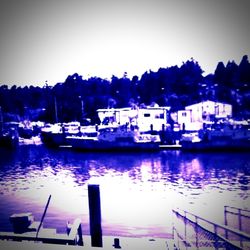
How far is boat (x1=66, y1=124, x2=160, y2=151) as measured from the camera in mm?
19484

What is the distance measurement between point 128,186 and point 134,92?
A: 895 cm

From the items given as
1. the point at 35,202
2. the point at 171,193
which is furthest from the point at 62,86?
the point at 171,193

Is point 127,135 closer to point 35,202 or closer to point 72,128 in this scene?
point 72,128

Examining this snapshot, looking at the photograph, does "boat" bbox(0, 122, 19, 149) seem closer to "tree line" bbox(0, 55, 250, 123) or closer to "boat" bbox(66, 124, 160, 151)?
"tree line" bbox(0, 55, 250, 123)

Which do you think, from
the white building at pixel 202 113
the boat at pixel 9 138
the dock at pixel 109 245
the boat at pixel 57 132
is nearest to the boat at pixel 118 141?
the boat at pixel 57 132

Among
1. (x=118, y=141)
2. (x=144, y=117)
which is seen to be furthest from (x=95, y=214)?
(x=144, y=117)

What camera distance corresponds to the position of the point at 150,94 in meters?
21.7

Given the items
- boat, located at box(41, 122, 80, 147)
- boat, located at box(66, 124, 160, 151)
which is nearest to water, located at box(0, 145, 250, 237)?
boat, located at box(66, 124, 160, 151)

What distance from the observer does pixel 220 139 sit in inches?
713

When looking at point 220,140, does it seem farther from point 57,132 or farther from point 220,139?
point 57,132

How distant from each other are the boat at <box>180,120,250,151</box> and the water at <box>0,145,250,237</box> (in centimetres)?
81

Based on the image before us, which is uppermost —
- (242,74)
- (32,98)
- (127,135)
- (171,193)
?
(242,74)

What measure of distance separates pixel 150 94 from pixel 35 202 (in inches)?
562

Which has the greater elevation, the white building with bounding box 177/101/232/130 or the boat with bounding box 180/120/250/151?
the white building with bounding box 177/101/232/130
